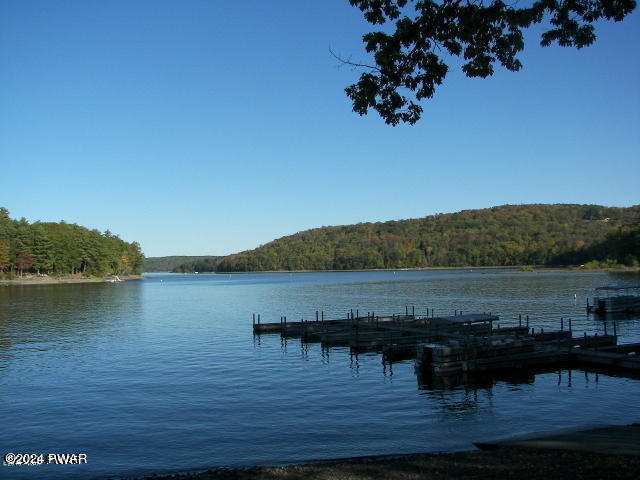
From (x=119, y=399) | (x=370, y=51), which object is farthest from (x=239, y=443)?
(x=370, y=51)

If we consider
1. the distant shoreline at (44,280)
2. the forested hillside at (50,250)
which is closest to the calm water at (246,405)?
the distant shoreline at (44,280)

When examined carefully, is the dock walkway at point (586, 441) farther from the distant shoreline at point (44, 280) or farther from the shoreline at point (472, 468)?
the distant shoreline at point (44, 280)

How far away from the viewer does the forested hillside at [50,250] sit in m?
143

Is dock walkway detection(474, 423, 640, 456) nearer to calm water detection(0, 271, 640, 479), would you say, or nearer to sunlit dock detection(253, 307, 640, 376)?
calm water detection(0, 271, 640, 479)

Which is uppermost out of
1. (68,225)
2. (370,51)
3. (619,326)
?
(68,225)

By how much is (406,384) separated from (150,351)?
1916 centimetres

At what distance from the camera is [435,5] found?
11.0m

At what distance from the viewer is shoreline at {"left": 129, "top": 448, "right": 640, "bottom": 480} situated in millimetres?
10297

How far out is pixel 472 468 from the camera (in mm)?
11273

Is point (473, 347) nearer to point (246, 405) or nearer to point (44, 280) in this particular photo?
point (246, 405)

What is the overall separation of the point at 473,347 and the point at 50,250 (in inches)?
5908

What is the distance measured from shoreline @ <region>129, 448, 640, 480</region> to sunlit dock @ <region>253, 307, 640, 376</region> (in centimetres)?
1268

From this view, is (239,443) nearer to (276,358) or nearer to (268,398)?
(268,398)

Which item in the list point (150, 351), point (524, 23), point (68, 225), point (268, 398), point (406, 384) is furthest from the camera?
point (68, 225)
